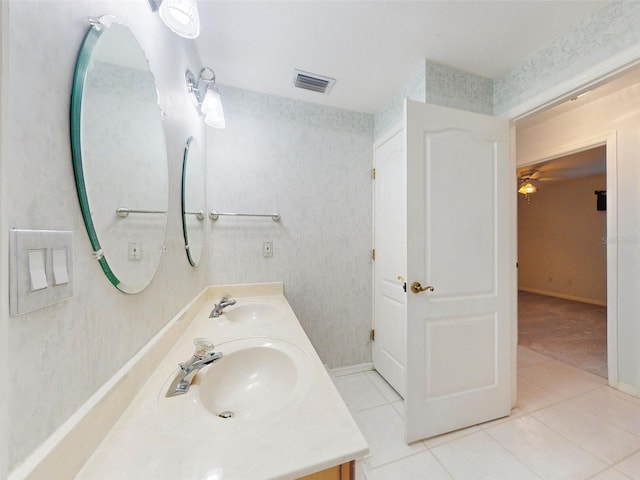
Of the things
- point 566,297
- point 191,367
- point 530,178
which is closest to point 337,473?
point 191,367

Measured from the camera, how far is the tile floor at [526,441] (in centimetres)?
121

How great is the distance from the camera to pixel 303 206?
1977 millimetres

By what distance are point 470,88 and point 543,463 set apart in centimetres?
227

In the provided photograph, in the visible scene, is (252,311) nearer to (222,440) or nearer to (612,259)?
(222,440)

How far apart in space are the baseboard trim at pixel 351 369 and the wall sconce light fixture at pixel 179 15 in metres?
2.34

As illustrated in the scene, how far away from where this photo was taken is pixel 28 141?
38cm

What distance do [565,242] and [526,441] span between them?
209 inches

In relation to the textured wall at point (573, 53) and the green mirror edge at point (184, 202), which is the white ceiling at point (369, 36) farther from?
the green mirror edge at point (184, 202)

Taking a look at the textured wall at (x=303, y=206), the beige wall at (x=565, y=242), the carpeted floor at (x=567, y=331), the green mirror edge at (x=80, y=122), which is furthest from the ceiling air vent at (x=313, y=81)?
the beige wall at (x=565, y=242)

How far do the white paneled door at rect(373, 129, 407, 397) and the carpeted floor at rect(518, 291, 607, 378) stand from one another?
1.86 metres

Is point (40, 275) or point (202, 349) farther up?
point (40, 275)

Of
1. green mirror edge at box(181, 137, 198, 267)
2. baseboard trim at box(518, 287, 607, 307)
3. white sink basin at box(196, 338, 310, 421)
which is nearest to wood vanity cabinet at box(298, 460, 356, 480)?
white sink basin at box(196, 338, 310, 421)

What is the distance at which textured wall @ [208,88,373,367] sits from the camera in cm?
182

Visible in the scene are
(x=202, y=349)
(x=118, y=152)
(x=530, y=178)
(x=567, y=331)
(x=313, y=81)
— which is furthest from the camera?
(x=530, y=178)
